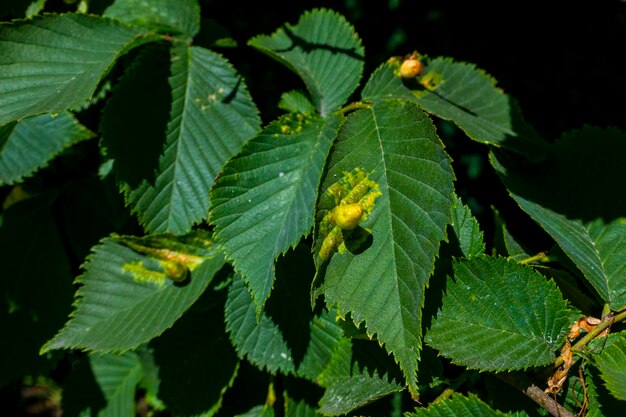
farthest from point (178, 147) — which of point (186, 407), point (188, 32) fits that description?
point (186, 407)

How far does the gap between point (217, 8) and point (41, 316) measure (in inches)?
45.0

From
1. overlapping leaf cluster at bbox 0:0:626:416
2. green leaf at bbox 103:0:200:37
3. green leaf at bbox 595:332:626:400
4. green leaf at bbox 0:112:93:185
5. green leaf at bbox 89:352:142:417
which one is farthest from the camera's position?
green leaf at bbox 89:352:142:417

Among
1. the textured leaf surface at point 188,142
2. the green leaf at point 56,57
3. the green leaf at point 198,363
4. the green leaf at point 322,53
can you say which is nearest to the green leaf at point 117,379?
the green leaf at point 198,363

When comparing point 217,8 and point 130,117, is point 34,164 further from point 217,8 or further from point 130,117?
point 217,8

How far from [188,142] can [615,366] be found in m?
1.00

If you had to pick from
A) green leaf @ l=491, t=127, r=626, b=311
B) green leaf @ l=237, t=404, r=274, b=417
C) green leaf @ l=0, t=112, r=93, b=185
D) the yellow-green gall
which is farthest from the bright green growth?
green leaf @ l=0, t=112, r=93, b=185

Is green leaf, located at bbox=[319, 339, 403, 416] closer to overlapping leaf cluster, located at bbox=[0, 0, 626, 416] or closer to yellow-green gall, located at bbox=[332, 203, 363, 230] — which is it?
overlapping leaf cluster, located at bbox=[0, 0, 626, 416]

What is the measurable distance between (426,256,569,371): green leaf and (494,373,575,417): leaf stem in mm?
68

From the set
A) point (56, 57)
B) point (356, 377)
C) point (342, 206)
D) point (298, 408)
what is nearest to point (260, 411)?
point (298, 408)

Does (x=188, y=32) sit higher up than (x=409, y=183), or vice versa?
(x=188, y=32)

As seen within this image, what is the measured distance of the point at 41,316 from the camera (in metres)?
1.83

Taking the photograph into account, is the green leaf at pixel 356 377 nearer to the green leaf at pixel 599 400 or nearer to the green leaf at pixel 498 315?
the green leaf at pixel 498 315

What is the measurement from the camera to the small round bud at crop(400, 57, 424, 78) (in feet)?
4.74

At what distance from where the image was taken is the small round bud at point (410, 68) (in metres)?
1.44
